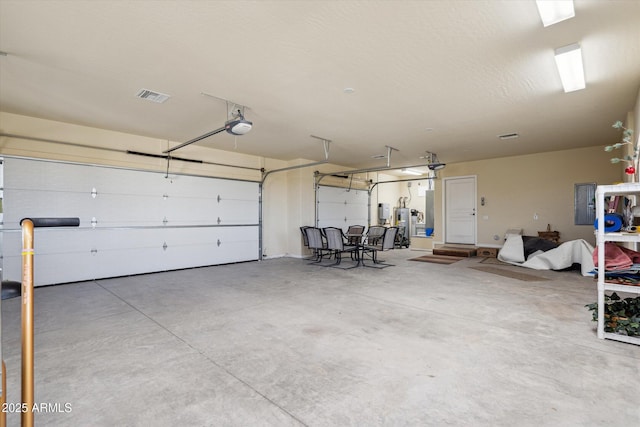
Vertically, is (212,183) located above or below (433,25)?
below

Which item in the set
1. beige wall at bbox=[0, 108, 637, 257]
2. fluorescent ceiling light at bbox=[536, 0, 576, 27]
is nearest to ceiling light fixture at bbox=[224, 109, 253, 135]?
beige wall at bbox=[0, 108, 637, 257]

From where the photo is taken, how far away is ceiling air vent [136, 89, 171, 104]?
4.07 meters

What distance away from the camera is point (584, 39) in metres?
2.92

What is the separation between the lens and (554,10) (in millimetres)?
2447

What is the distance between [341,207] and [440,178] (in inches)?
125

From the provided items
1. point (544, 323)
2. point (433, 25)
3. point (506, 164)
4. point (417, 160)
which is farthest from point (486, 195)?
point (433, 25)

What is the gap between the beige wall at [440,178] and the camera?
5.85 meters

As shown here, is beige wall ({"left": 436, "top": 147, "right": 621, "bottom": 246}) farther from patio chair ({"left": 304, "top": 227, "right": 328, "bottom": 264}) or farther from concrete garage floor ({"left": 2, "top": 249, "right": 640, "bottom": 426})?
patio chair ({"left": 304, "top": 227, "right": 328, "bottom": 264})

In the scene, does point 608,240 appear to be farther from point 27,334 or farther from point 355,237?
point 355,237

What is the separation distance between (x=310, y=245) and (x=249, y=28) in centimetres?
572

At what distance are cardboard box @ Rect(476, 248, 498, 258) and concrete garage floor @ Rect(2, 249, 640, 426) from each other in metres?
4.01

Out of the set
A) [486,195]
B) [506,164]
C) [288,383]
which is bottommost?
→ [288,383]

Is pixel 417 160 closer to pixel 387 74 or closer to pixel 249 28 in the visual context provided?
pixel 387 74

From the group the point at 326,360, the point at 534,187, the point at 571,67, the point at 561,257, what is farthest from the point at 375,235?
the point at 326,360
